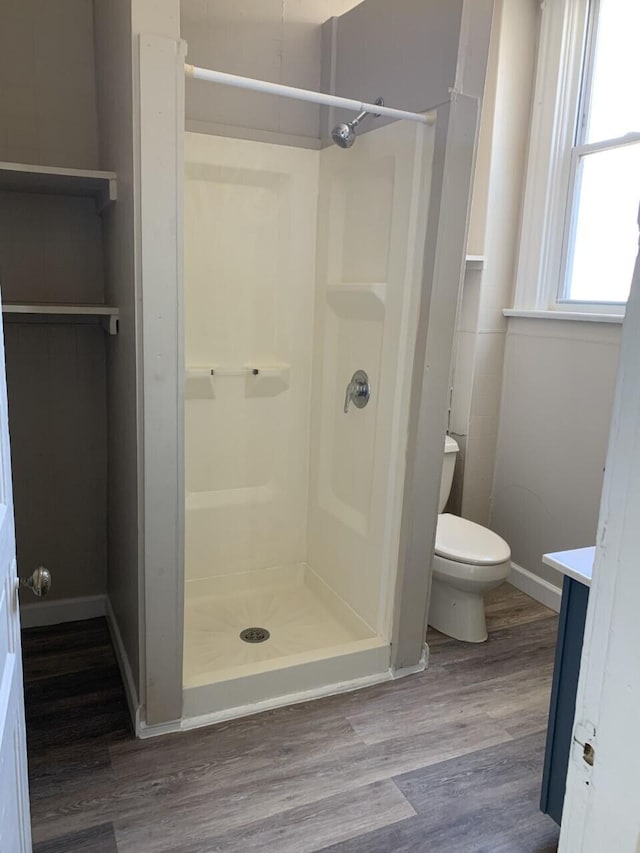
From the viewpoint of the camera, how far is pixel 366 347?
2.43m

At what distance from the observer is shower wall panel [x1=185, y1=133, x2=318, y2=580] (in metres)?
2.54

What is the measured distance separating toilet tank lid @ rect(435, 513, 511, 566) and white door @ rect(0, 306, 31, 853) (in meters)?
1.75

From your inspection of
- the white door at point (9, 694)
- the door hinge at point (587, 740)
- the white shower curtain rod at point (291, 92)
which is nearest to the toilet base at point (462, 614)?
the white shower curtain rod at point (291, 92)

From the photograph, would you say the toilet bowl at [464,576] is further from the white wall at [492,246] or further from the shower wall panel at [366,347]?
the white wall at [492,246]

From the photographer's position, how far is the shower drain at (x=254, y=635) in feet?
8.31

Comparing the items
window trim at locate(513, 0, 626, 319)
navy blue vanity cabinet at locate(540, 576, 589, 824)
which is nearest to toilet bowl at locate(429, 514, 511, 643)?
navy blue vanity cabinet at locate(540, 576, 589, 824)

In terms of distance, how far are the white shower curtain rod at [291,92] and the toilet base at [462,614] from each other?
5.63ft

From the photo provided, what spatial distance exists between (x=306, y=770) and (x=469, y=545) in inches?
43.2

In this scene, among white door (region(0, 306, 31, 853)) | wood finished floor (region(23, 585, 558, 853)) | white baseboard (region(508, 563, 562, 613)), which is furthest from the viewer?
white baseboard (region(508, 563, 562, 613))

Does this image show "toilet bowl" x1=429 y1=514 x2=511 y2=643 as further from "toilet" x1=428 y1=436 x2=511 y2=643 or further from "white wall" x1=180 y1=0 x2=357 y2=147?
"white wall" x1=180 y1=0 x2=357 y2=147

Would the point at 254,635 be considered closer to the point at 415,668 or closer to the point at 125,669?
the point at 125,669

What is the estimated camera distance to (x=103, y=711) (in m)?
2.11

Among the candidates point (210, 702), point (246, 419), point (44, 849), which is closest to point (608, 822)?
point (44, 849)

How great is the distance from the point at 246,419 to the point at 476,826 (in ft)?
5.53
